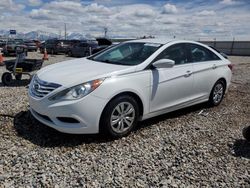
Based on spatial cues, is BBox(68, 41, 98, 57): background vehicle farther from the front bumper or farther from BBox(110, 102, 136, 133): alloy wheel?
the front bumper

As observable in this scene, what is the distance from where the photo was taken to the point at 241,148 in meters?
4.29

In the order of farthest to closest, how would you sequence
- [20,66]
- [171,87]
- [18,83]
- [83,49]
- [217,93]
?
1. [83,49]
2. [18,83]
3. [20,66]
4. [217,93]
5. [171,87]

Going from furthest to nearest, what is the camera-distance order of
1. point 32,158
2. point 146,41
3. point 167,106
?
point 146,41 < point 167,106 < point 32,158

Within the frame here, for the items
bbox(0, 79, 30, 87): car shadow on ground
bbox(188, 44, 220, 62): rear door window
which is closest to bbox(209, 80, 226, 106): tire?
bbox(188, 44, 220, 62): rear door window

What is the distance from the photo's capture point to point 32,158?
3.63m

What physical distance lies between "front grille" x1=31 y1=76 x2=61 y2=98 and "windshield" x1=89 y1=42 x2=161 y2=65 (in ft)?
4.12

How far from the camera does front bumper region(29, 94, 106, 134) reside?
3.92m

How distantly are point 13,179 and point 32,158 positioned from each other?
0.48 meters

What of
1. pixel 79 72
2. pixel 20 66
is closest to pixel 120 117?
pixel 79 72

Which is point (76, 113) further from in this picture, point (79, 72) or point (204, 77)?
point (204, 77)

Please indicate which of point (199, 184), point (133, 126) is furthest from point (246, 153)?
point (133, 126)

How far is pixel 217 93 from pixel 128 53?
93.6 inches

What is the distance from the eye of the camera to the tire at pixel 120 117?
4.14 metres

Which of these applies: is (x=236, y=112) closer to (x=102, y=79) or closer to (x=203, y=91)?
(x=203, y=91)
